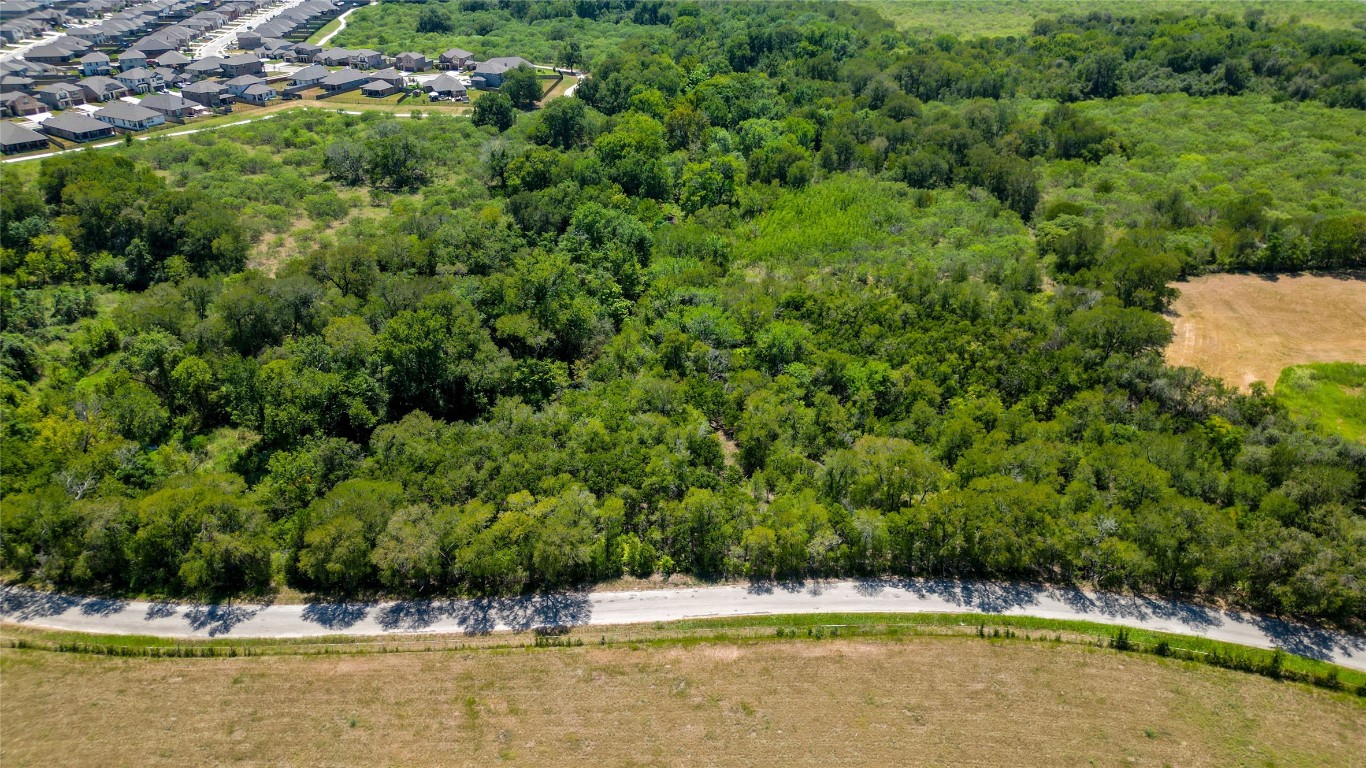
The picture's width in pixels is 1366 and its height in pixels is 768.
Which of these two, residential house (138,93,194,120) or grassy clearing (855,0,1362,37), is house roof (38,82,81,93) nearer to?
residential house (138,93,194,120)

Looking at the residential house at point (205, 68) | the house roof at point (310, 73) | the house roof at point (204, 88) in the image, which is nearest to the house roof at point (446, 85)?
the house roof at point (310, 73)

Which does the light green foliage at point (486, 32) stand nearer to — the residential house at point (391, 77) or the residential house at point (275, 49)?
the residential house at point (275, 49)

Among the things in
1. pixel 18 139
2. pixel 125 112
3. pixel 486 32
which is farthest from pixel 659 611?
pixel 486 32

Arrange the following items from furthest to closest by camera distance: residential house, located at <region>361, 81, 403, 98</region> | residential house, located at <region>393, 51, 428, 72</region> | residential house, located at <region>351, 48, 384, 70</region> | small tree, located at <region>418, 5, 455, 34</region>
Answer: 1. small tree, located at <region>418, 5, 455, 34</region>
2. residential house, located at <region>393, 51, 428, 72</region>
3. residential house, located at <region>351, 48, 384, 70</region>
4. residential house, located at <region>361, 81, 403, 98</region>

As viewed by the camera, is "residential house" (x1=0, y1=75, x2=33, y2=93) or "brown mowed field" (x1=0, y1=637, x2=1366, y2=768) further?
"residential house" (x1=0, y1=75, x2=33, y2=93)

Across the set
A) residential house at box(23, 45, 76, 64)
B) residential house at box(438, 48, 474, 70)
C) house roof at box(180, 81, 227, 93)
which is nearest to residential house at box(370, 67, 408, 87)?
residential house at box(438, 48, 474, 70)

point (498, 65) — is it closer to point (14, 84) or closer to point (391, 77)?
point (391, 77)

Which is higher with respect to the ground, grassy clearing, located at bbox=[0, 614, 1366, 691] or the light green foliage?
the light green foliage
